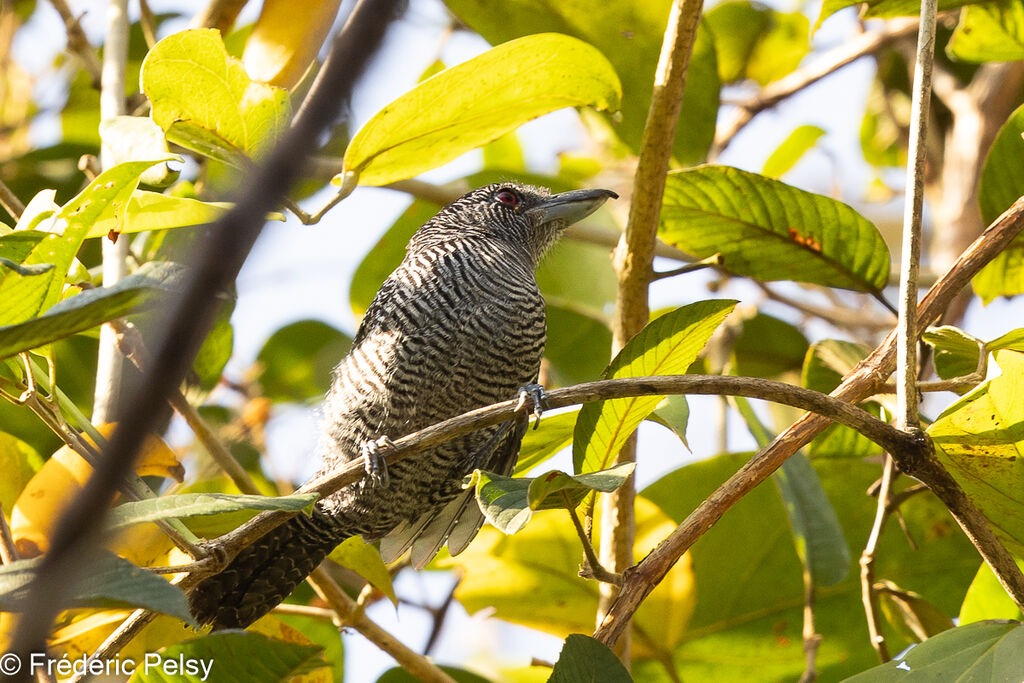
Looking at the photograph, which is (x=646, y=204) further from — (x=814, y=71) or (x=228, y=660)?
(x=814, y=71)

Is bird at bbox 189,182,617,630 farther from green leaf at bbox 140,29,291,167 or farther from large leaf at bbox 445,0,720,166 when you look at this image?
green leaf at bbox 140,29,291,167

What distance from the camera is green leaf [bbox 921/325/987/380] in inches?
62.2

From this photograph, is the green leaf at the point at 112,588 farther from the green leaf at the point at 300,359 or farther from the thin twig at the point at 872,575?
the green leaf at the point at 300,359

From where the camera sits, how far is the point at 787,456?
4.75 feet

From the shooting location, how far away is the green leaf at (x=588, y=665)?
126cm

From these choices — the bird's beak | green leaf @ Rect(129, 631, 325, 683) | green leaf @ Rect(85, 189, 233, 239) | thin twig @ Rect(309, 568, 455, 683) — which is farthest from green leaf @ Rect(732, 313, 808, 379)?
green leaf @ Rect(85, 189, 233, 239)

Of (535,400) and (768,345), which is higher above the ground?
(768,345)

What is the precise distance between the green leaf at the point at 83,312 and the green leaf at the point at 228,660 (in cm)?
69

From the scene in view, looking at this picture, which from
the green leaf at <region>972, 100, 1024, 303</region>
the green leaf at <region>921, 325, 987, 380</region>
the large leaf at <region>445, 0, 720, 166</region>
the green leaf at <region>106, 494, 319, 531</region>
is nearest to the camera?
the green leaf at <region>106, 494, 319, 531</region>

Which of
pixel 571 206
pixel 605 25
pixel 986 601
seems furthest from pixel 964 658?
pixel 571 206

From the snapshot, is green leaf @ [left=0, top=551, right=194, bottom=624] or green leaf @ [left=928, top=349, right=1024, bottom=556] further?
green leaf @ [left=928, top=349, right=1024, bottom=556]

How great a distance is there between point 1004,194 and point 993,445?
2.69ft

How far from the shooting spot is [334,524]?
2.35m

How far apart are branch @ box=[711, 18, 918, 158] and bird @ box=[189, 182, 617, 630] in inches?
42.1
